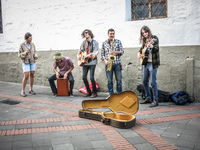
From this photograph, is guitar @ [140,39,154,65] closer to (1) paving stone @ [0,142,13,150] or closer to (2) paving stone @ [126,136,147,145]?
(2) paving stone @ [126,136,147,145]

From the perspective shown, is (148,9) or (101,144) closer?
(101,144)

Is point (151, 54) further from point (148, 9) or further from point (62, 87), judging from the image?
point (62, 87)

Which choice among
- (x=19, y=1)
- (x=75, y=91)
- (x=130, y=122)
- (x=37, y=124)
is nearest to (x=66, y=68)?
(x=75, y=91)

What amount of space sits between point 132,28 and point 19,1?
15.2 feet

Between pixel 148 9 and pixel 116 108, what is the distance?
3560mm

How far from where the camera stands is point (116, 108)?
165 inches

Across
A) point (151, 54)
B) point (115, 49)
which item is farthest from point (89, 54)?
point (151, 54)

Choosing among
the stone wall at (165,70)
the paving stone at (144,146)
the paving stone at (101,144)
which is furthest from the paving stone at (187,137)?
the stone wall at (165,70)

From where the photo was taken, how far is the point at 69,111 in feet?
15.9

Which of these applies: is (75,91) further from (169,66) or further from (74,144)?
(74,144)

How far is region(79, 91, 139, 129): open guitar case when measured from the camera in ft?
13.0

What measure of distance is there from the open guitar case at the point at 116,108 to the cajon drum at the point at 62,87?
6.99ft

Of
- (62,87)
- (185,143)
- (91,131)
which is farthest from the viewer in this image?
(62,87)

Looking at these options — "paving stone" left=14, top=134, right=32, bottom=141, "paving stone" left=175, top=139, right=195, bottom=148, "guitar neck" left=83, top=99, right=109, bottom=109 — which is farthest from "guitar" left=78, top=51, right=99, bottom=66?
"paving stone" left=175, top=139, right=195, bottom=148
